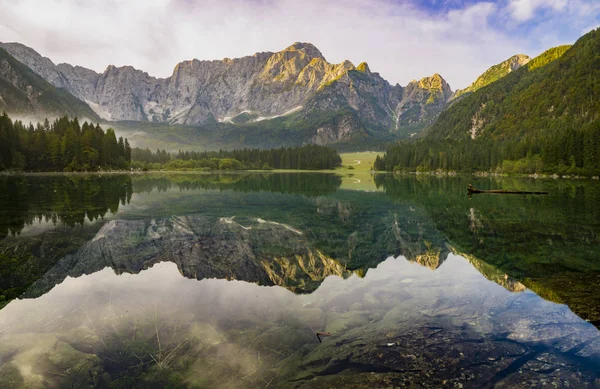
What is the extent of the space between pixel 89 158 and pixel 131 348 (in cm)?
20470

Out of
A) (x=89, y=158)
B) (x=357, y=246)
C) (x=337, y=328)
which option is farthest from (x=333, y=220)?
(x=89, y=158)

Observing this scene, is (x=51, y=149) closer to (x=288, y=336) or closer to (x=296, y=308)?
(x=296, y=308)

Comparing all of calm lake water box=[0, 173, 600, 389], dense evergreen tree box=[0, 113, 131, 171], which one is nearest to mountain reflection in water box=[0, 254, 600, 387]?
calm lake water box=[0, 173, 600, 389]

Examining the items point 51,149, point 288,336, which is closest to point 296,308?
point 288,336

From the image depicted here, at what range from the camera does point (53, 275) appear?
20672 millimetres

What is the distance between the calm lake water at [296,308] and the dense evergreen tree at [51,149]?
159 m

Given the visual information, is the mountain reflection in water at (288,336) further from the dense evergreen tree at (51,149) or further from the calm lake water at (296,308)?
the dense evergreen tree at (51,149)

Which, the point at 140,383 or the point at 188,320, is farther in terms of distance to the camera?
the point at 188,320

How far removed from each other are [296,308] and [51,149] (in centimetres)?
20356

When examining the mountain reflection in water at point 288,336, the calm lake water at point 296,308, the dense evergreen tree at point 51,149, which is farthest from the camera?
the dense evergreen tree at point 51,149

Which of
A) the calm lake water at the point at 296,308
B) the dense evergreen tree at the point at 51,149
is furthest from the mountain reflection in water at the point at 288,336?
the dense evergreen tree at the point at 51,149

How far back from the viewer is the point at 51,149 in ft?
577

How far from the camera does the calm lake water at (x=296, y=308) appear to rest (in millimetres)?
11047

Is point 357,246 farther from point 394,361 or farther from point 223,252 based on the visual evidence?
point 394,361
